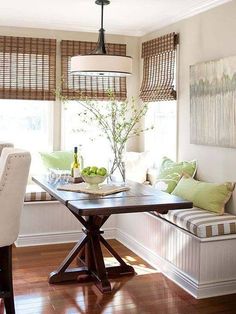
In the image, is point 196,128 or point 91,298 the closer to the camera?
point 91,298

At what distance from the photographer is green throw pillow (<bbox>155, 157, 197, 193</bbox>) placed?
176 inches

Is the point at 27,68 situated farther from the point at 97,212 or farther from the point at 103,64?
the point at 97,212

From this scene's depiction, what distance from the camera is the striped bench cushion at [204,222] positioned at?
342 cm

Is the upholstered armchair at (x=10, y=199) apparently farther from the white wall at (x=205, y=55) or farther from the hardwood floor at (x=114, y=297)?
the white wall at (x=205, y=55)

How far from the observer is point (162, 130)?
17.7 ft

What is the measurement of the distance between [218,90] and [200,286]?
5.70 ft

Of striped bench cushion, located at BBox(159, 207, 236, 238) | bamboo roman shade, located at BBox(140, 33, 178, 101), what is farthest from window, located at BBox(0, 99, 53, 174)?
striped bench cushion, located at BBox(159, 207, 236, 238)

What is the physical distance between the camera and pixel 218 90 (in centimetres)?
412

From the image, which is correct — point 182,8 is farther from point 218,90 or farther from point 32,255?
point 32,255

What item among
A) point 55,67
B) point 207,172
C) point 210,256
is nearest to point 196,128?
point 207,172

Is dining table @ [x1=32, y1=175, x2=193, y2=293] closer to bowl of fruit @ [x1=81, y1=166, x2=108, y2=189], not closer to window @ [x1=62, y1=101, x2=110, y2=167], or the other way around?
bowl of fruit @ [x1=81, y1=166, x2=108, y2=189]

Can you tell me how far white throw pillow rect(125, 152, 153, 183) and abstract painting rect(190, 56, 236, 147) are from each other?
2.91 ft

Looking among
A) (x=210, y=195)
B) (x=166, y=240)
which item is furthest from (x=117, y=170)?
(x=210, y=195)

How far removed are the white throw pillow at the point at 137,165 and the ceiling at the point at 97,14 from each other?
1.52 metres
